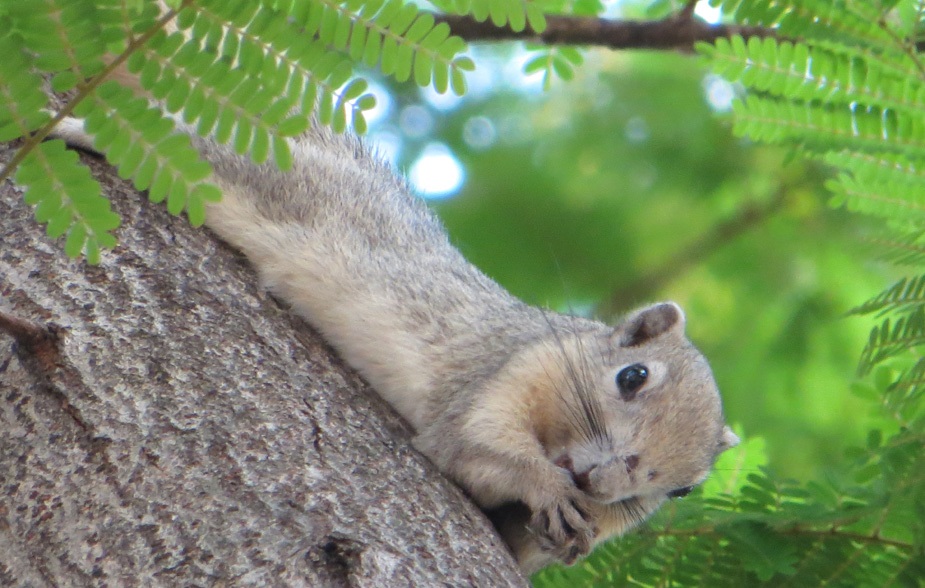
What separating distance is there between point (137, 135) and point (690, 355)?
95.9 inches

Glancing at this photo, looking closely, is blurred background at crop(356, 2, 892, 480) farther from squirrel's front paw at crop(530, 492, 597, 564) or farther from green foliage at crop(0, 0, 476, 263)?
green foliage at crop(0, 0, 476, 263)

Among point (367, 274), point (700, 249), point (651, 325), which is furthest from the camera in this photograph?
point (700, 249)

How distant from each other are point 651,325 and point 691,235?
3063 millimetres

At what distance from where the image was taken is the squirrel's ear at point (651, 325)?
4.11 m

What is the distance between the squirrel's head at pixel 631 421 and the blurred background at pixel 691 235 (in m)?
2.45

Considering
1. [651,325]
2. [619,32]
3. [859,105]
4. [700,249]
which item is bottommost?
[651,325]

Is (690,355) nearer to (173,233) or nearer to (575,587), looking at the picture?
(575,587)

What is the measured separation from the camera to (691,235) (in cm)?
704

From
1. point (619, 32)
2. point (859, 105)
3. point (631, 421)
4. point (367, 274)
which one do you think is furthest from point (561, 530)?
point (619, 32)

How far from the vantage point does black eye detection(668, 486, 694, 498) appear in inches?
147

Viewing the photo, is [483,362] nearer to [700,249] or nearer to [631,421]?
[631,421]

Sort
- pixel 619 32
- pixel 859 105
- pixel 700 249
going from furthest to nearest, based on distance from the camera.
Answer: pixel 700 249 < pixel 619 32 < pixel 859 105

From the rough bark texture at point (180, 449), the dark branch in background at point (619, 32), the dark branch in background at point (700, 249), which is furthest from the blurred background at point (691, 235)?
the rough bark texture at point (180, 449)

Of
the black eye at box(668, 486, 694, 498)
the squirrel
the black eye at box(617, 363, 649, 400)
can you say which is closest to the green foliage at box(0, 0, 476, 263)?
the squirrel
